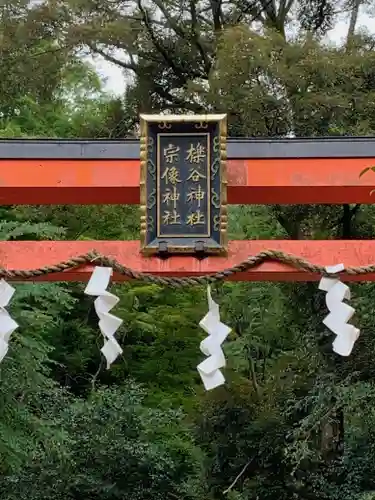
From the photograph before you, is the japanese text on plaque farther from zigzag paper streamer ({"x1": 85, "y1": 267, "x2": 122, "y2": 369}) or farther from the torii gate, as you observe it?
zigzag paper streamer ({"x1": 85, "y1": 267, "x2": 122, "y2": 369})

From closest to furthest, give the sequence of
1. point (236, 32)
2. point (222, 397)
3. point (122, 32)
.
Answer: point (236, 32) → point (122, 32) → point (222, 397)

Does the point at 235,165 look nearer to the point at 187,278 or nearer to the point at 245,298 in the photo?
the point at 187,278

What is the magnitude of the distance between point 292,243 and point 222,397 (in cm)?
620

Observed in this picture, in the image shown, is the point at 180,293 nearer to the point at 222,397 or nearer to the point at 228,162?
the point at 222,397

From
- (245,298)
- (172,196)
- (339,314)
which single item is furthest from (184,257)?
(245,298)

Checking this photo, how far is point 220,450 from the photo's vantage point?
10.3 meters

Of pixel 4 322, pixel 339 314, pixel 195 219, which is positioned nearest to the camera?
pixel 339 314

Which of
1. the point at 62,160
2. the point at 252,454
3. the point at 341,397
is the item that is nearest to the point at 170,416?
the point at 252,454

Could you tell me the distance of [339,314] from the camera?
3980 millimetres

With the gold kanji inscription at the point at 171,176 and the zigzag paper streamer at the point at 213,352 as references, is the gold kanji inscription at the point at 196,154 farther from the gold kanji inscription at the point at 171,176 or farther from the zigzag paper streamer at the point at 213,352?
the zigzag paper streamer at the point at 213,352

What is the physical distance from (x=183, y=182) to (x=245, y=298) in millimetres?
8032

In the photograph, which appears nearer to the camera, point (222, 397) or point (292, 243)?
point (292, 243)

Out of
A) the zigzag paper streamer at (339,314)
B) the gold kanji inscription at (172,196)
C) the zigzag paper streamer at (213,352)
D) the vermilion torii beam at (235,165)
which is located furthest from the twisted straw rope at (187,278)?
the vermilion torii beam at (235,165)

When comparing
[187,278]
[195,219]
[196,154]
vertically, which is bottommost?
[187,278]
